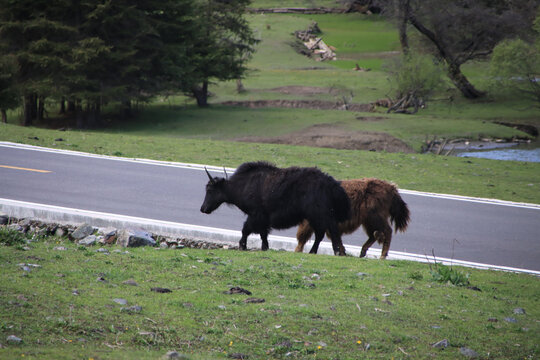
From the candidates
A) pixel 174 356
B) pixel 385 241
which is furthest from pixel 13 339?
pixel 385 241

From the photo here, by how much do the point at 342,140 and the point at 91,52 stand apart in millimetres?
13192

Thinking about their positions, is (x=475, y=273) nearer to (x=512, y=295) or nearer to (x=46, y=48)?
(x=512, y=295)

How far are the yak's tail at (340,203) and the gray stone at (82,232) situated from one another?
406cm

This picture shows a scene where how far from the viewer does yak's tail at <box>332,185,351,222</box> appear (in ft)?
31.9

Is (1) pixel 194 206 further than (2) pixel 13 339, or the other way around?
(1) pixel 194 206

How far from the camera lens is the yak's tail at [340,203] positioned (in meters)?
9.73

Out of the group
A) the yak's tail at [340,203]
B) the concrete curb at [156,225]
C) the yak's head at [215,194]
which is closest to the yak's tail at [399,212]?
the concrete curb at [156,225]

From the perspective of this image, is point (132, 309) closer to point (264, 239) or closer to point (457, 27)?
point (264, 239)

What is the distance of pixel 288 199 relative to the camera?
32.4 feet

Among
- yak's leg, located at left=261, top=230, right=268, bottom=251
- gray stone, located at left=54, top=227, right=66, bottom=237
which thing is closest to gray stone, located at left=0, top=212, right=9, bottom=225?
gray stone, located at left=54, top=227, right=66, bottom=237

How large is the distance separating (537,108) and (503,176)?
30.6 metres

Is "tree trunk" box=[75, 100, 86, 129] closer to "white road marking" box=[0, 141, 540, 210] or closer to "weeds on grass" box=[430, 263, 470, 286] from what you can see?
"white road marking" box=[0, 141, 540, 210]

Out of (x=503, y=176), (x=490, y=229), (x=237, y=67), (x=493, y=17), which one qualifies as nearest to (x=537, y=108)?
(x=493, y=17)

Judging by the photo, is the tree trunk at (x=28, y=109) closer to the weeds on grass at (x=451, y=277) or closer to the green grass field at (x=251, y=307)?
the green grass field at (x=251, y=307)
